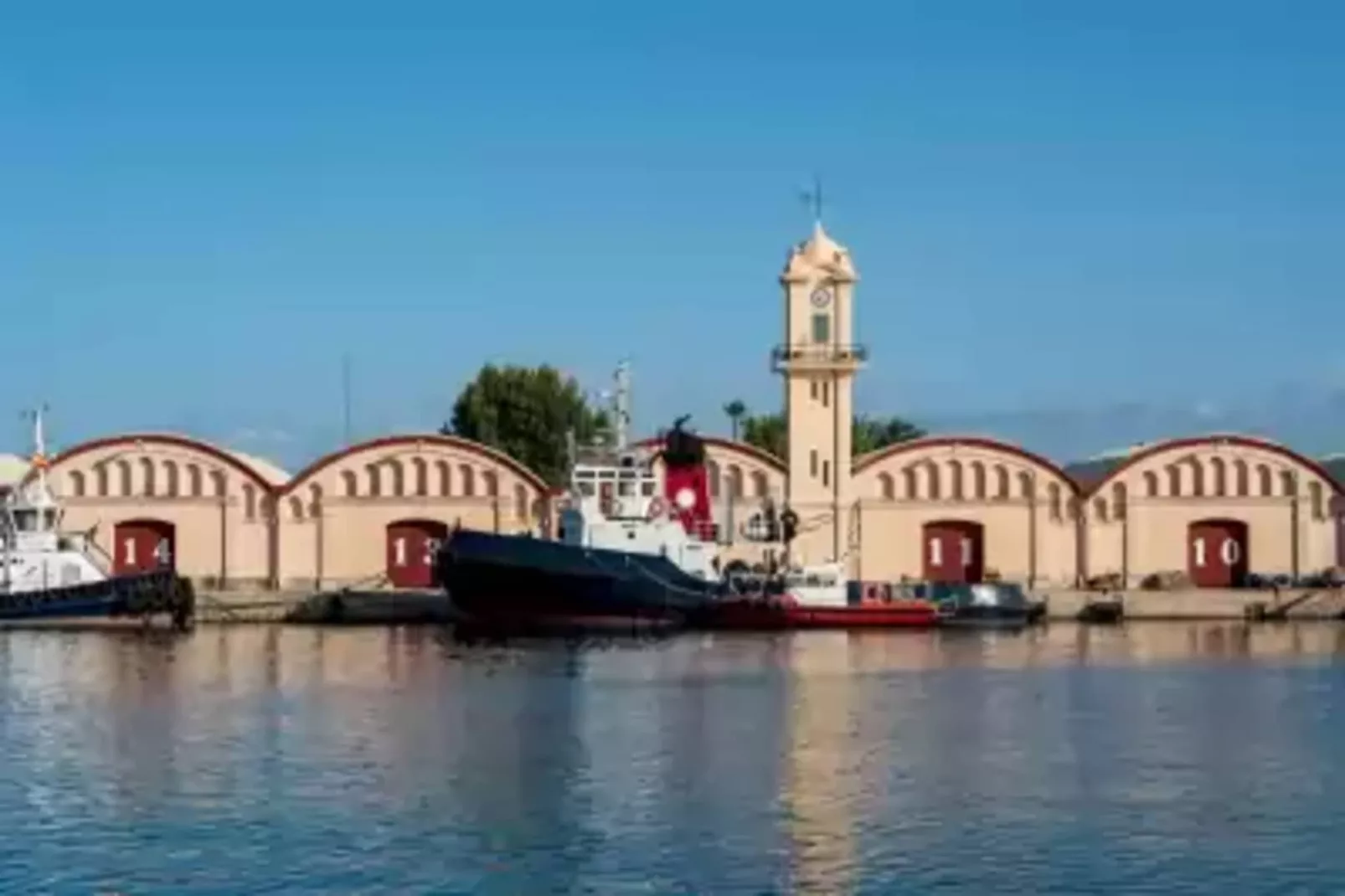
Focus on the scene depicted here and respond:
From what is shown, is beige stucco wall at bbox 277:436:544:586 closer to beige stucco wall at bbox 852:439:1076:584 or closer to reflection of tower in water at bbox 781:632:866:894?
beige stucco wall at bbox 852:439:1076:584

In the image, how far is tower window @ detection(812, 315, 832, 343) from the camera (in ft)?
271

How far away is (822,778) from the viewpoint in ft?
116

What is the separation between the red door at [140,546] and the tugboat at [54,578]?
3717mm

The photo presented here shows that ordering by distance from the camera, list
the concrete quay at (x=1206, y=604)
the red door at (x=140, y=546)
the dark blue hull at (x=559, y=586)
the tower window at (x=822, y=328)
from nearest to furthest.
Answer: the dark blue hull at (x=559, y=586) < the concrete quay at (x=1206, y=604) < the tower window at (x=822, y=328) < the red door at (x=140, y=546)

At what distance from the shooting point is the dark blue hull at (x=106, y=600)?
73.4 metres

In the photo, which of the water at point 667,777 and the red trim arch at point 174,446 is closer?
the water at point 667,777

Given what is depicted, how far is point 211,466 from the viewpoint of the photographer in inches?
3307

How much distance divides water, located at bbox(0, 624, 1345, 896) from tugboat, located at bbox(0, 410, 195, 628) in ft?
47.6

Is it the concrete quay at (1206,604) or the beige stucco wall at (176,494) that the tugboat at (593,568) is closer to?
the beige stucco wall at (176,494)

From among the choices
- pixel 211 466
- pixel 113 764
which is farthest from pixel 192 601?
pixel 113 764

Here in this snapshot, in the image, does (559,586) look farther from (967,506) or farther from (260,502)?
(967,506)

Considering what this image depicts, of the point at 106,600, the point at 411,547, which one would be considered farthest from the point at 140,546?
the point at 106,600

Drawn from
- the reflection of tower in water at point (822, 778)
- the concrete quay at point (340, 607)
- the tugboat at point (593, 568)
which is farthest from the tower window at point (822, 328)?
the reflection of tower in water at point (822, 778)

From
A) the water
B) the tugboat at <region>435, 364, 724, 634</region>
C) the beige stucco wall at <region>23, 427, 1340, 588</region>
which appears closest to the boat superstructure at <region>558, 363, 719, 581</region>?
the tugboat at <region>435, 364, 724, 634</region>
